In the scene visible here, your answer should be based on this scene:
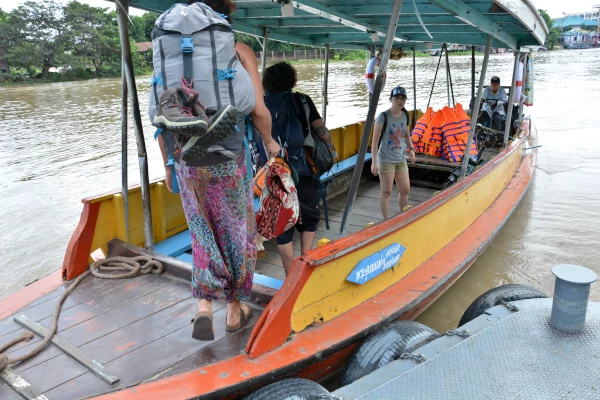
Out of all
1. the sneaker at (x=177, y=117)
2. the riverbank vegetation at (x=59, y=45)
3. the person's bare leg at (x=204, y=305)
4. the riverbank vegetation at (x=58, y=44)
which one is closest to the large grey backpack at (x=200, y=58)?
the sneaker at (x=177, y=117)

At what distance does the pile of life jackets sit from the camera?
233 inches

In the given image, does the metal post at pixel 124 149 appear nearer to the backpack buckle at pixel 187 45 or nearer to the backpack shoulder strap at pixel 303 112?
the backpack shoulder strap at pixel 303 112

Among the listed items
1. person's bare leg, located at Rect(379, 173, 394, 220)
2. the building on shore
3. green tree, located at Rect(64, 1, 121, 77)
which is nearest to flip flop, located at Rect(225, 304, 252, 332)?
person's bare leg, located at Rect(379, 173, 394, 220)

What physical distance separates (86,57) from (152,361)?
42.1 metres

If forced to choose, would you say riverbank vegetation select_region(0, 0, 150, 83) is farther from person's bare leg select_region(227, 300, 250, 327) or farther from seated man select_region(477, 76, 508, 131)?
person's bare leg select_region(227, 300, 250, 327)

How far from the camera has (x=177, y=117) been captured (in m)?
1.87

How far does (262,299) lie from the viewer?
9.38ft

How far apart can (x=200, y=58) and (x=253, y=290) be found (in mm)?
1464

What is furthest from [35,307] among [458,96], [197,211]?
[458,96]

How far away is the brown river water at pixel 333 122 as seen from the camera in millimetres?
5266

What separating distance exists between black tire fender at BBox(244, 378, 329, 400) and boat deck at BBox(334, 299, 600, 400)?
12 centimetres

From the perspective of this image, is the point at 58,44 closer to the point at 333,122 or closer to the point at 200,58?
the point at 333,122

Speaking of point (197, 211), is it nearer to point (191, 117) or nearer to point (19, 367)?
point (191, 117)

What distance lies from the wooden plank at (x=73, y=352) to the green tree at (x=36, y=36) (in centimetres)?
3838
